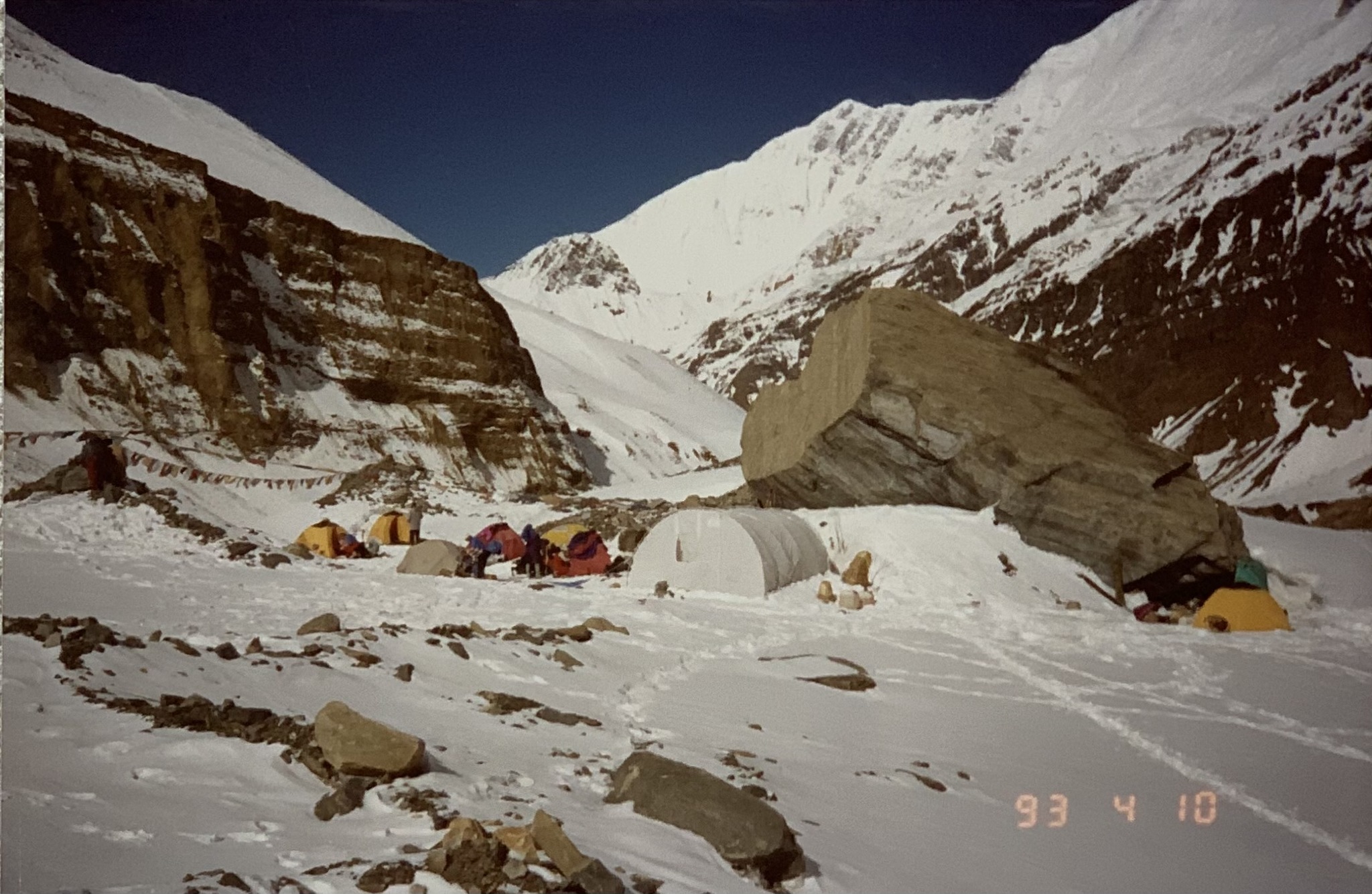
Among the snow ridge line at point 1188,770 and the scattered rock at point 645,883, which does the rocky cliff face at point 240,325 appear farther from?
the snow ridge line at point 1188,770

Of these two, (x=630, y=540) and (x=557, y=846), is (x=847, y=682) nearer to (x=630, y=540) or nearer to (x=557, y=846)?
(x=557, y=846)

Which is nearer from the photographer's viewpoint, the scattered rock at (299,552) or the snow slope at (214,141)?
the scattered rock at (299,552)

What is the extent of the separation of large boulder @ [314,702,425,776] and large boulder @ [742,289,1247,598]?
11.2 m

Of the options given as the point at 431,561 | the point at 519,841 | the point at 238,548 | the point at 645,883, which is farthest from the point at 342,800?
the point at 431,561

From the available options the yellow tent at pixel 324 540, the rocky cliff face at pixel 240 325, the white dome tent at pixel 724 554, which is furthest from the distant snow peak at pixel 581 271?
the white dome tent at pixel 724 554

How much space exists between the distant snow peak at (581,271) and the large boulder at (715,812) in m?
185

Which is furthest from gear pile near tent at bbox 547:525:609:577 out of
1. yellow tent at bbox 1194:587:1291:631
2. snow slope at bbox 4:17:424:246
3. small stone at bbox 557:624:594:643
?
snow slope at bbox 4:17:424:246

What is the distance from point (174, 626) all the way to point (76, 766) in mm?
3804

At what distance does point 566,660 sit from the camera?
22.2 ft

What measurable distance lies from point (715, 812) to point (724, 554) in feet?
28.9

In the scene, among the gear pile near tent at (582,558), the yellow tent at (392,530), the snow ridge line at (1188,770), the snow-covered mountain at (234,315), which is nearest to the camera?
the snow ridge line at (1188,770)

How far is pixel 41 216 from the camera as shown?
1928cm

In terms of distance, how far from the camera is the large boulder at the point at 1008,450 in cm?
1320

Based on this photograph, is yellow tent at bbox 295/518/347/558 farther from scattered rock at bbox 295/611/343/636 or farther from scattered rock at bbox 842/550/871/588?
scattered rock at bbox 842/550/871/588
